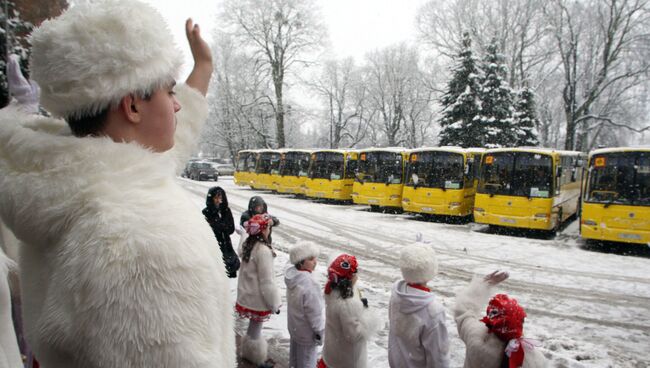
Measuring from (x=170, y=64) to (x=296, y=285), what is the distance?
3073 millimetres

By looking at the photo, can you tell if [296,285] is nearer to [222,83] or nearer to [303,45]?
[303,45]

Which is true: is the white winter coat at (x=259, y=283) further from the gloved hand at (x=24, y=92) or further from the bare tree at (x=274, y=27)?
the bare tree at (x=274, y=27)

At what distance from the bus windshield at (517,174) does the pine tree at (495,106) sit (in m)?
14.6

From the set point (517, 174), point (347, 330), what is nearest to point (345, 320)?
point (347, 330)

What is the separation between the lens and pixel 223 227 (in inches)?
257

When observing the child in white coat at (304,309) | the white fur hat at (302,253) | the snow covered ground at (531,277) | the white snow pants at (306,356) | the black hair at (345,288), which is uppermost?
the white fur hat at (302,253)

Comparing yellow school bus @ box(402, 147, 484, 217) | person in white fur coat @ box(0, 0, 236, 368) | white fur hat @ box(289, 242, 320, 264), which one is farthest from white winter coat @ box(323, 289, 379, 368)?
yellow school bus @ box(402, 147, 484, 217)

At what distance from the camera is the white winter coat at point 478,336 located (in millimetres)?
2621

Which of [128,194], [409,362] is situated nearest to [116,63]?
[128,194]

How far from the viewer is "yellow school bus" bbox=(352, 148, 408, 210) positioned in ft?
61.8

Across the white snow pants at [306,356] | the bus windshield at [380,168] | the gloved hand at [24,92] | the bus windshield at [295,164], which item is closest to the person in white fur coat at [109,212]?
the gloved hand at [24,92]

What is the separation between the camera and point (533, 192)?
537 inches

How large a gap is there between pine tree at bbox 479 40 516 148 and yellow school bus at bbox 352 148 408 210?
38.8 ft

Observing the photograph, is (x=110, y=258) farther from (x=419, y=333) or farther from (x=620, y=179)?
(x=620, y=179)
